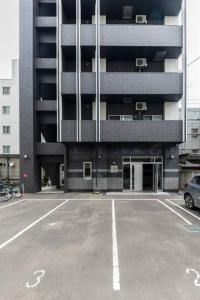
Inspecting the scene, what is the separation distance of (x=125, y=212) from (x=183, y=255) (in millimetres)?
4637

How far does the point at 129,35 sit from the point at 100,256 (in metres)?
15.3

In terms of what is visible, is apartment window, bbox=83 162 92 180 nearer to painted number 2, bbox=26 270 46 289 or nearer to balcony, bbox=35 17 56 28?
balcony, bbox=35 17 56 28

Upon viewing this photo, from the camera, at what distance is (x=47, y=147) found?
1656cm

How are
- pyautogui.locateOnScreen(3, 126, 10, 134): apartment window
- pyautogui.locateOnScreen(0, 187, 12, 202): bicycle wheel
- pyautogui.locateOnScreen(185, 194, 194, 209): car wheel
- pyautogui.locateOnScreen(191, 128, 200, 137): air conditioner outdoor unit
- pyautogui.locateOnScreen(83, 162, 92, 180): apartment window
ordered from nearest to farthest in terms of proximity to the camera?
pyautogui.locateOnScreen(185, 194, 194, 209): car wheel < pyautogui.locateOnScreen(0, 187, 12, 202): bicycle wheel < pyautogui.locateOnScreen(83, 162, 92, 180): apartment window < pyautogui.locateOnScreen(3, 126, 10, 134): apartment window < pyautogui.locateOnScreen(191, 128, 200, 137): air conditioner outdoor unit

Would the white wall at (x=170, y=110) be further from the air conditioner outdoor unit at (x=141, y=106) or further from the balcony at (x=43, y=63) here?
the balcony at (x=43, y=63)

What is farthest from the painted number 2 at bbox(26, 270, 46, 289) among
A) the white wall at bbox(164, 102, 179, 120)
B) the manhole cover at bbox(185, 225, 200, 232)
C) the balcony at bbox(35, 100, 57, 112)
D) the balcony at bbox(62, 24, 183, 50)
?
the balcony at bbox(62, 24, 183, 50)

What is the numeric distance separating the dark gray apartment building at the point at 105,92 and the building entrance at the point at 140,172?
0.08 m

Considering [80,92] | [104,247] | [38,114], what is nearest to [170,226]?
[104,247]

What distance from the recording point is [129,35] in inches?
599

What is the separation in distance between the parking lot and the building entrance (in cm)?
758

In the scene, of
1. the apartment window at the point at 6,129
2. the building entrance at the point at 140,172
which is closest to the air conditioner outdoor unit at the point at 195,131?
the building entrance at the point at 140,172

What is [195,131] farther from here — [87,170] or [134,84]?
[87,170]

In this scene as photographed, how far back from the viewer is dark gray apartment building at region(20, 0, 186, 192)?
1508 cm

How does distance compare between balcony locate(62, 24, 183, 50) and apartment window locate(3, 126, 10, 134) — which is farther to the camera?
apartment window locate(3, 126, 10, 134)
